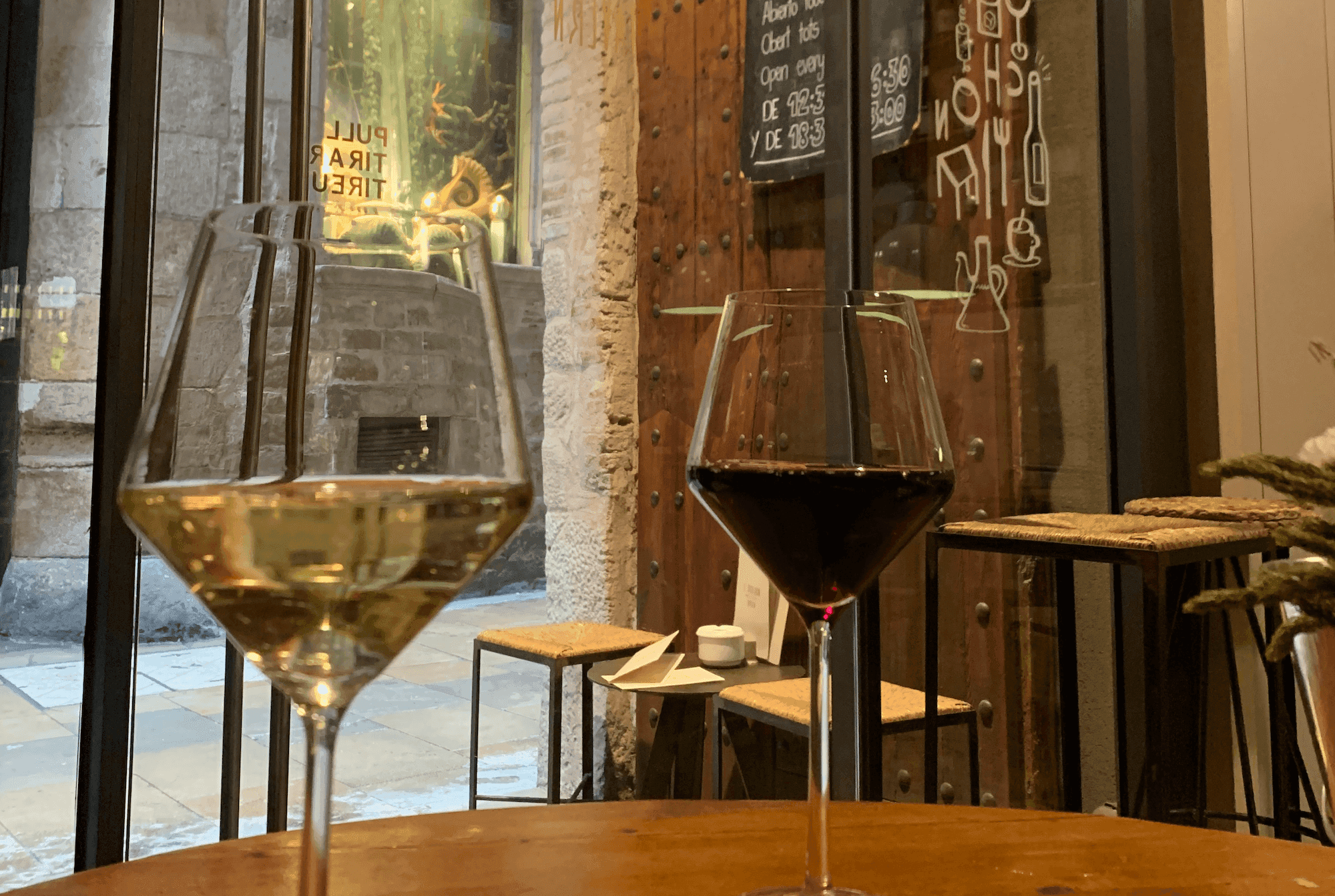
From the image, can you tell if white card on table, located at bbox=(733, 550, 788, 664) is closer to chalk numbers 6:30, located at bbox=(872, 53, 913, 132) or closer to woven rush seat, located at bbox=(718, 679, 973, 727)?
woven rush seat, located at bbox=(718, 679, 973, 727)

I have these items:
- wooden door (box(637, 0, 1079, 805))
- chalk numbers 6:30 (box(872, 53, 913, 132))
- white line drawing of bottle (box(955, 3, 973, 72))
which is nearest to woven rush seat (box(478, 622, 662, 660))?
wooden door (box(637, 0, 1079, 805))

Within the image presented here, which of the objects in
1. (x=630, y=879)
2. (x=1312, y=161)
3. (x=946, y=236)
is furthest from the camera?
(x=946, y=236)

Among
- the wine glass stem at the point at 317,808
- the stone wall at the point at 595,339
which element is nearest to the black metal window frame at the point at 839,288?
the stone wall at the point at 595,339

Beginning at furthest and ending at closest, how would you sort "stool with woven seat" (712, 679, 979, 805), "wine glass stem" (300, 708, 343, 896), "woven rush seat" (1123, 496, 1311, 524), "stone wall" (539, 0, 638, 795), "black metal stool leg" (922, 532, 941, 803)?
"stone wall" (539, 0, 638, 795) < "stool with woven seat" (712, 679, 979, 805) < "black metal stool leg" (922, 532, 941, 803) < "woven rush seat" (1123, 496, 1311, 524) < "wine glass stem" (300, 708, 343, 896)

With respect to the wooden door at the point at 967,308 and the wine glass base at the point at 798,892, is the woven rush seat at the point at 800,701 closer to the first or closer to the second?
the wooden door at the point at 967,308

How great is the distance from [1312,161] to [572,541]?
2.18 m

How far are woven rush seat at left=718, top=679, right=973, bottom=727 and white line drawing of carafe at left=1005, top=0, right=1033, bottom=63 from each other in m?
1.47

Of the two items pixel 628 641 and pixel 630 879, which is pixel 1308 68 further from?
pixel 630 879

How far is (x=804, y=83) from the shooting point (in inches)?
107

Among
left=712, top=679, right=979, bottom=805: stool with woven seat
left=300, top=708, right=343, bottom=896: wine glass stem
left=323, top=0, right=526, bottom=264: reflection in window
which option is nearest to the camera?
left=300, top=708, right=343, bottom=896: wine glass stem

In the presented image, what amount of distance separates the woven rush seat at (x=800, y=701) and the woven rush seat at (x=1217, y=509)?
0.55 m

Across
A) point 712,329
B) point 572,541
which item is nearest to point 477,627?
point 572,541

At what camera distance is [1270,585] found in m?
0.35

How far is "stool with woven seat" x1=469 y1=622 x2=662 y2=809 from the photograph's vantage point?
249cm
